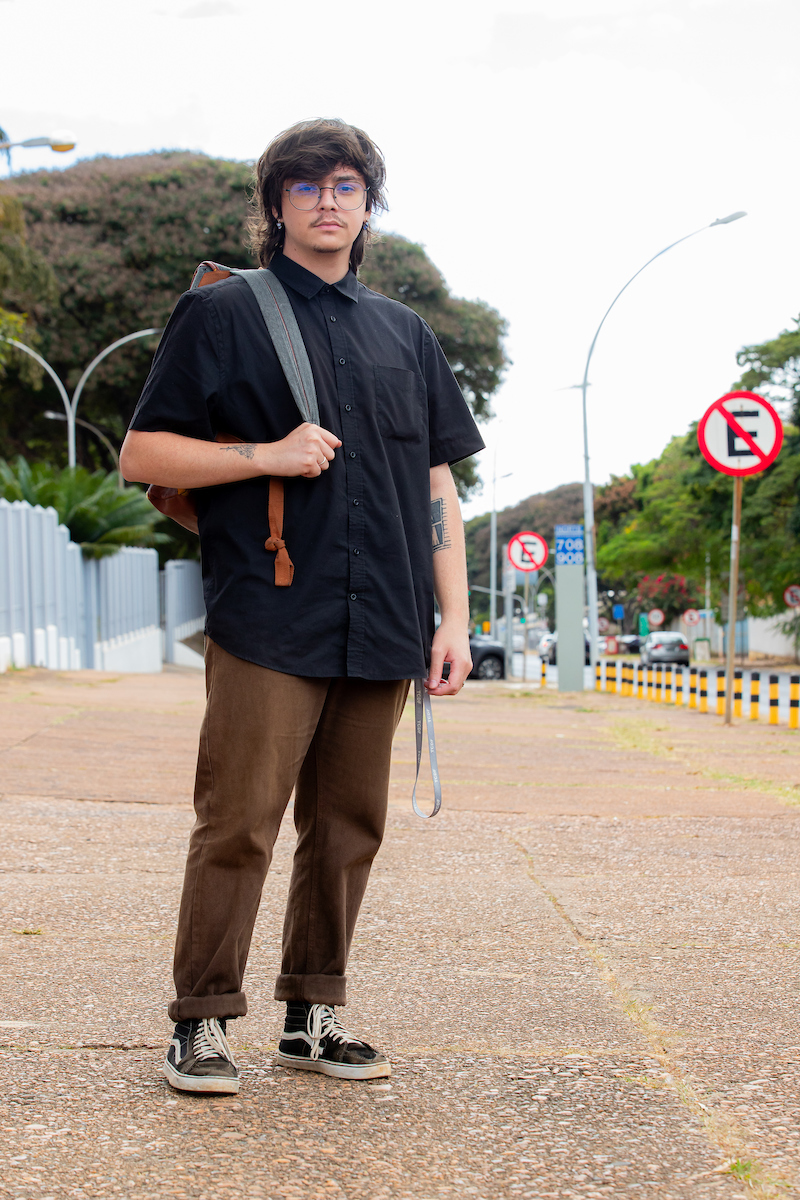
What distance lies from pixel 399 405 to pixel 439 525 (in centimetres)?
29

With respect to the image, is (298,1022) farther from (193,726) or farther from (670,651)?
(670,651)

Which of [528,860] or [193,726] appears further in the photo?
[193,726]

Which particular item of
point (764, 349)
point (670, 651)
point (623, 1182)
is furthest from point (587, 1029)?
point (670, 651)

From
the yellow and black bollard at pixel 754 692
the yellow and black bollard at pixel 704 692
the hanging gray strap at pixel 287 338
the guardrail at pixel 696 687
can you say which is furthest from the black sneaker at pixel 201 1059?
the yellow and black bollard at pixel 704 692

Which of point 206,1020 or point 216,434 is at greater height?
point 216,434

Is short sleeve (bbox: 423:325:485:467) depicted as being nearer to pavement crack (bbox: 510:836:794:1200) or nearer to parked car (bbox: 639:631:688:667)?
pavement crack (bbox: 510:836:794:1200)

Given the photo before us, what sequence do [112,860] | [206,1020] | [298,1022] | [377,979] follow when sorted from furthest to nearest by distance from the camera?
[112,860]
[377,979]
[298,1022]
[206,1020]

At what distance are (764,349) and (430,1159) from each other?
101ft

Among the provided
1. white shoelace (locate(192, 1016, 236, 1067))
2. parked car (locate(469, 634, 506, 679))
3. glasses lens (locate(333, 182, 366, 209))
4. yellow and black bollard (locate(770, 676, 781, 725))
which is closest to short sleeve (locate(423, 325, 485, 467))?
glasses lens (locate(333, 182, 366, 209))

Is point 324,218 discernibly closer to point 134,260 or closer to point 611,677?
point 611,677

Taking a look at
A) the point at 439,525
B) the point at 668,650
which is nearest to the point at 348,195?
the point at 439,525

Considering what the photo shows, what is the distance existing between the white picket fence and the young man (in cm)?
1459

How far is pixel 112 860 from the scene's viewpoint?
4.99 meters

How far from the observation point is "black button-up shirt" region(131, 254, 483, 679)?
2648 mm
